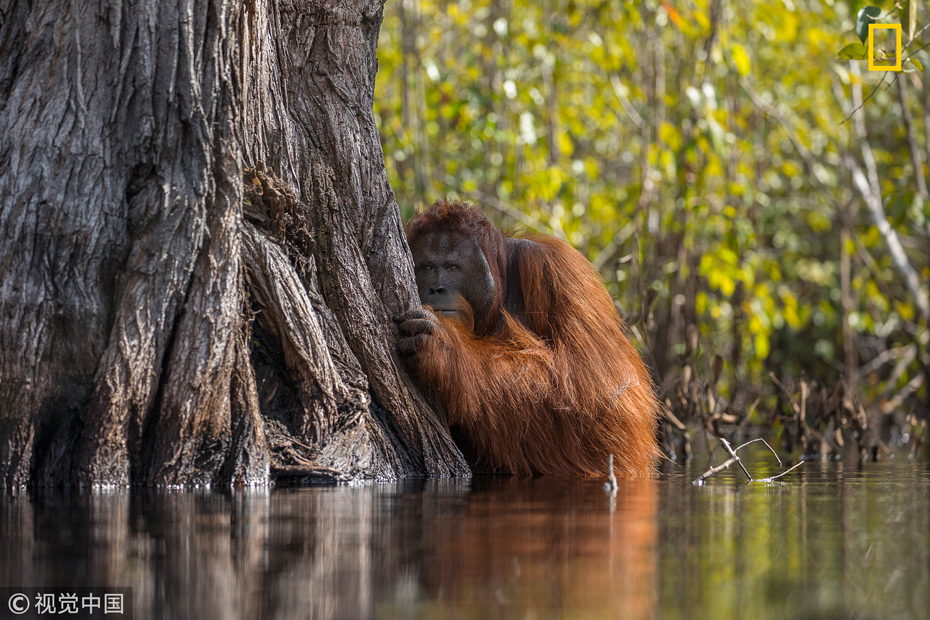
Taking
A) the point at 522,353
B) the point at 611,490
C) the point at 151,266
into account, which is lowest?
the point at 611,490

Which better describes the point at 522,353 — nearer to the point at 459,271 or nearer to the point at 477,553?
the point at 459,271

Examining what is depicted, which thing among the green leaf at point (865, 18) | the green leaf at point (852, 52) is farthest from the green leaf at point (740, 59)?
the green leaf at point (865, 18)

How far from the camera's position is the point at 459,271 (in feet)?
15.3

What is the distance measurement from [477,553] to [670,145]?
6998 mm

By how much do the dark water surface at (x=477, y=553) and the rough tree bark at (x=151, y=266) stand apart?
294mm

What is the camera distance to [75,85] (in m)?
3.42

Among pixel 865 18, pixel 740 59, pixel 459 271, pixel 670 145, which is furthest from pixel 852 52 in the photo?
pixel 670 145

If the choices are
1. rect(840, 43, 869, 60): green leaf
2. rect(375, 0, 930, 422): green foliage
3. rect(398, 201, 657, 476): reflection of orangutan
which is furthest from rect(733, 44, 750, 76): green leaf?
rect(398, 201, 657, 476): reflection of orangutan

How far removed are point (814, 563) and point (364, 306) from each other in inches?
90.1

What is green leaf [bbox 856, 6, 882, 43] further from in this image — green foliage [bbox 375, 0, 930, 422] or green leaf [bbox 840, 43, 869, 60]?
green foliage [bbox 375, 0, 930, 422]

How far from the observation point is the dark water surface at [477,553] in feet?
5.32

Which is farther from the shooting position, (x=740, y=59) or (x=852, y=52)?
(x=740, y=59)

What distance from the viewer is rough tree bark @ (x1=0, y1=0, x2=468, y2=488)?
3.33m

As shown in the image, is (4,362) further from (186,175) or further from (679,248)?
(679,248)
